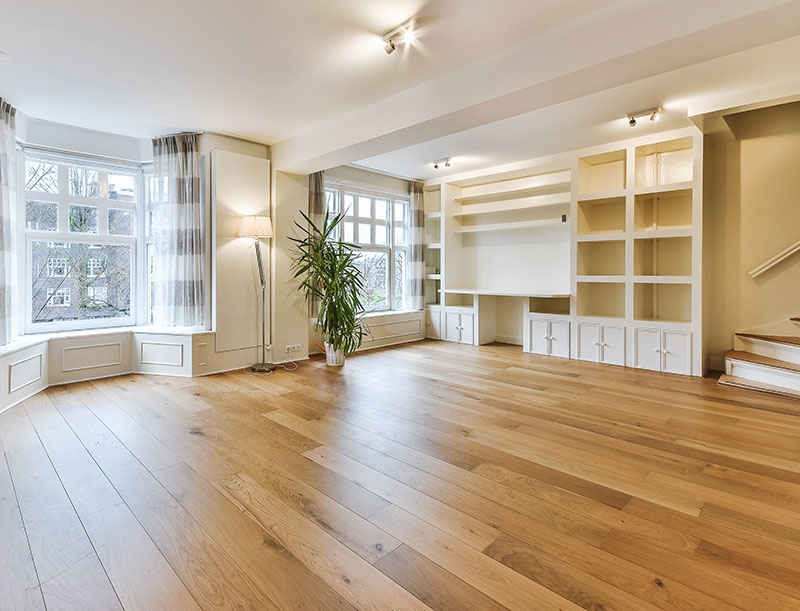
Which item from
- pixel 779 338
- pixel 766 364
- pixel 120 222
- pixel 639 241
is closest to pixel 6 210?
pixel 120 222

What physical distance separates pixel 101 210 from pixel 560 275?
5.99 m

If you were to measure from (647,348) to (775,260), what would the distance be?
1511mm

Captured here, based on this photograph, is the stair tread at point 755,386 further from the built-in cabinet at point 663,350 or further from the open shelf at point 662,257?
the open shelf at point 662,257

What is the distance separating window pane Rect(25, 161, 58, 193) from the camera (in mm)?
4391

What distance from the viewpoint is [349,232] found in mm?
6363

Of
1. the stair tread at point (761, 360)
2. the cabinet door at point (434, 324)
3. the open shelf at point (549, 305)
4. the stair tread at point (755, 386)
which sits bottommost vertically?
the stair tread at point (755, 386)

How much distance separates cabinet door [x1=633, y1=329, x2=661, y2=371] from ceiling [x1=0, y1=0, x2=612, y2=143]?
3.70m

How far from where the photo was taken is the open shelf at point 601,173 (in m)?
5.49

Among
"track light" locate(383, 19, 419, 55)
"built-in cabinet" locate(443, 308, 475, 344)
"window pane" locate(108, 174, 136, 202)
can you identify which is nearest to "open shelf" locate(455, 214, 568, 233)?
"built-in cabinet" locate(443, 308, 475, 344)

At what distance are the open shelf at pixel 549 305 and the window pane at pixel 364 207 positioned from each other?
279 centimetres

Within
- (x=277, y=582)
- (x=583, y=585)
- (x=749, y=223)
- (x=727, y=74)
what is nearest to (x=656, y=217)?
(x=749, y=223)

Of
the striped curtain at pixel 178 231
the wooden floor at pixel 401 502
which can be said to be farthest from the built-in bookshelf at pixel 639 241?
the striped curtain at pixel 178 231

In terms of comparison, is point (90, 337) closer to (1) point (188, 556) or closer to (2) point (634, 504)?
(1) point (188, 556)

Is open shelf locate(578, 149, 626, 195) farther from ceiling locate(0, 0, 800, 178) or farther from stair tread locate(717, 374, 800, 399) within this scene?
stair tread locate(717, 374, 800, 399)
